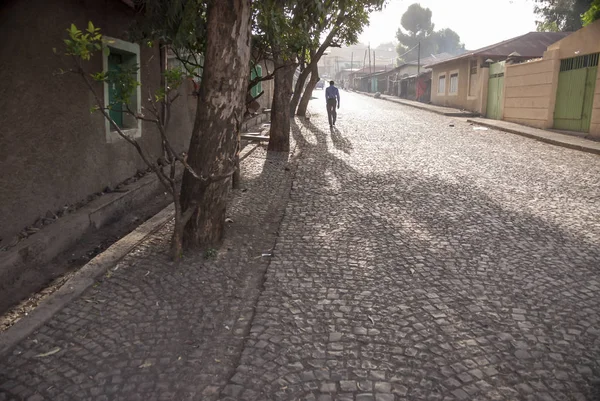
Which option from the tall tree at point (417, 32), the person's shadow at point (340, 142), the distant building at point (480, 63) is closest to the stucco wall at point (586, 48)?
the distant building at point (480, 63)

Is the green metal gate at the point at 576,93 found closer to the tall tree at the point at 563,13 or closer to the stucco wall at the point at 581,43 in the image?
the stucco wall at the point at 581,43

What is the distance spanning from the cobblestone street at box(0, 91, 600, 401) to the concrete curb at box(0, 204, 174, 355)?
0.26 feet

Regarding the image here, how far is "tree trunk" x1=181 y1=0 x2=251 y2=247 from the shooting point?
13.3 feet

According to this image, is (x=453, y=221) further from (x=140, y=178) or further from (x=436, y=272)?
(x=140, y=178)

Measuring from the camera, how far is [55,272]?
A: 4.36m

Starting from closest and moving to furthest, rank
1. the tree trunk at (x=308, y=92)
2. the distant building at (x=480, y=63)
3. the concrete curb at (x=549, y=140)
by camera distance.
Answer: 1. the concrete curb at (x=549, y=140)
2. the tree trunk at (x=308, y=92)
3. the distant building at (x=480, y=63)

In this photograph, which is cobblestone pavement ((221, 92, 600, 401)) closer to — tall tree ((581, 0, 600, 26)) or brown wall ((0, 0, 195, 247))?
brown wall ((0, 0, 195, 247))

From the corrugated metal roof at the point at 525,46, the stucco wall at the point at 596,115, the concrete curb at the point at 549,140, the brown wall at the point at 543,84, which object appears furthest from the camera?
the corrugated metal roof at the point at 525,46

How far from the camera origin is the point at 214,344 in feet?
9.70

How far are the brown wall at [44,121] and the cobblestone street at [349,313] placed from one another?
4.21 ft

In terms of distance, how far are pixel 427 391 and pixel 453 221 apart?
10.3 ft

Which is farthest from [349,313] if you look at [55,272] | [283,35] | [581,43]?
[581,43]

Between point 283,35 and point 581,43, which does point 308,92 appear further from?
point 283,35

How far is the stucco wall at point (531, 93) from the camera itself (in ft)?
51.4
